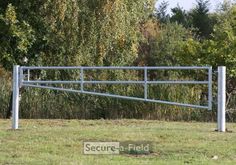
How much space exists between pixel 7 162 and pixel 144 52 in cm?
3416

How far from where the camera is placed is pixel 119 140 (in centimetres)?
1185

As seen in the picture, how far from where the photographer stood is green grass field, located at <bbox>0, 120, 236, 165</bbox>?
33.0ft

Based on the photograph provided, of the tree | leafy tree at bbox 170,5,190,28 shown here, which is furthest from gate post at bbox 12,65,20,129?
leafy tree at bbox 170,5,190,28

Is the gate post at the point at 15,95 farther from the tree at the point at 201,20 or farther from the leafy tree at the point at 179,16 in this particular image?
the leafy tree at the point at 179,16

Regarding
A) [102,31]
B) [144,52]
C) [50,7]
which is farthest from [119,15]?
[144,52]

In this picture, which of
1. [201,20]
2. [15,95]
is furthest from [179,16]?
[15,95]

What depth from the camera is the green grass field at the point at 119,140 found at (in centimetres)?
1005

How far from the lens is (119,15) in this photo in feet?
65.9

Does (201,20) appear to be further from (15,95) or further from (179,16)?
(15,95)

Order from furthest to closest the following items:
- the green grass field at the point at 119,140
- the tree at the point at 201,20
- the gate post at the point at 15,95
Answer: the tree at the point at 201,20 → the gate post at the point at 15,95 → the green grass field at the point at 119,140

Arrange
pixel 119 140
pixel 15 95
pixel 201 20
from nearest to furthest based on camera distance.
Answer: pixel 119 140
pixel 15 95
pixel 201 20

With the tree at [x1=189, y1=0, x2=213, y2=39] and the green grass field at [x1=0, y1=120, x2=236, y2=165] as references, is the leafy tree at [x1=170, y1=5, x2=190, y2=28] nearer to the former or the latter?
the tree at [x1=189, y1=0, x2=213, y2=39]

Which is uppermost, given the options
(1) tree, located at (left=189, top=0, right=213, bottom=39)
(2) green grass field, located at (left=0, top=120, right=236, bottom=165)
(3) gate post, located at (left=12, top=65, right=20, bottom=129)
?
(1) tree, located at (left=189, top=0, right=213, bottom=39)

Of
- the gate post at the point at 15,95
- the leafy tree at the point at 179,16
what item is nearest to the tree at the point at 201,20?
the leafy tree at the point at 179,16
